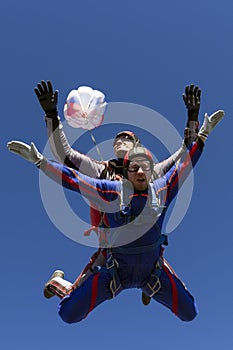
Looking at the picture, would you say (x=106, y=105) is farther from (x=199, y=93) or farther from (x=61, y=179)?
(x=61, y=179)

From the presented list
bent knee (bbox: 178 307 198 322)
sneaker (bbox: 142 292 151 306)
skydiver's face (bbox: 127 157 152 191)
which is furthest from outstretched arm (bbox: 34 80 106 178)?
bent knee (bbox: 178 307 198 322)

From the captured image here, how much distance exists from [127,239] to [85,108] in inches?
84.5

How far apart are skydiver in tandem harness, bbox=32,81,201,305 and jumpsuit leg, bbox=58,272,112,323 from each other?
0.87 ft

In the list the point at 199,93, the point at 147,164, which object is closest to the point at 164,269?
the point at 147,164

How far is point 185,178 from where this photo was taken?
530 cm

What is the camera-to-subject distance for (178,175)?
5262 millimetres

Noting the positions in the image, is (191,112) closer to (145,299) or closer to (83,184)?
(83,184)

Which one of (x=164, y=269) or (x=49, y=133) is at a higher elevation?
(x=49, y=133)

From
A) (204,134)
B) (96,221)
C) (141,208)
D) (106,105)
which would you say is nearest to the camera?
(141,208)

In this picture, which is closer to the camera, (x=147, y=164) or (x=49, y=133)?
(x=147, y=164)

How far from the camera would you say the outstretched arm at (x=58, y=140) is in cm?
541

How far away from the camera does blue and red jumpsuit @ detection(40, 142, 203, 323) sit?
5.09 metres

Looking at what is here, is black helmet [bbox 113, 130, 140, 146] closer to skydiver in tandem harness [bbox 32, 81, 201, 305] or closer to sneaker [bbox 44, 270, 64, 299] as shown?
skydiver in tandem harness [bbox 32, 81, 201, 305]

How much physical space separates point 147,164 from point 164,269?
1.27 meters
